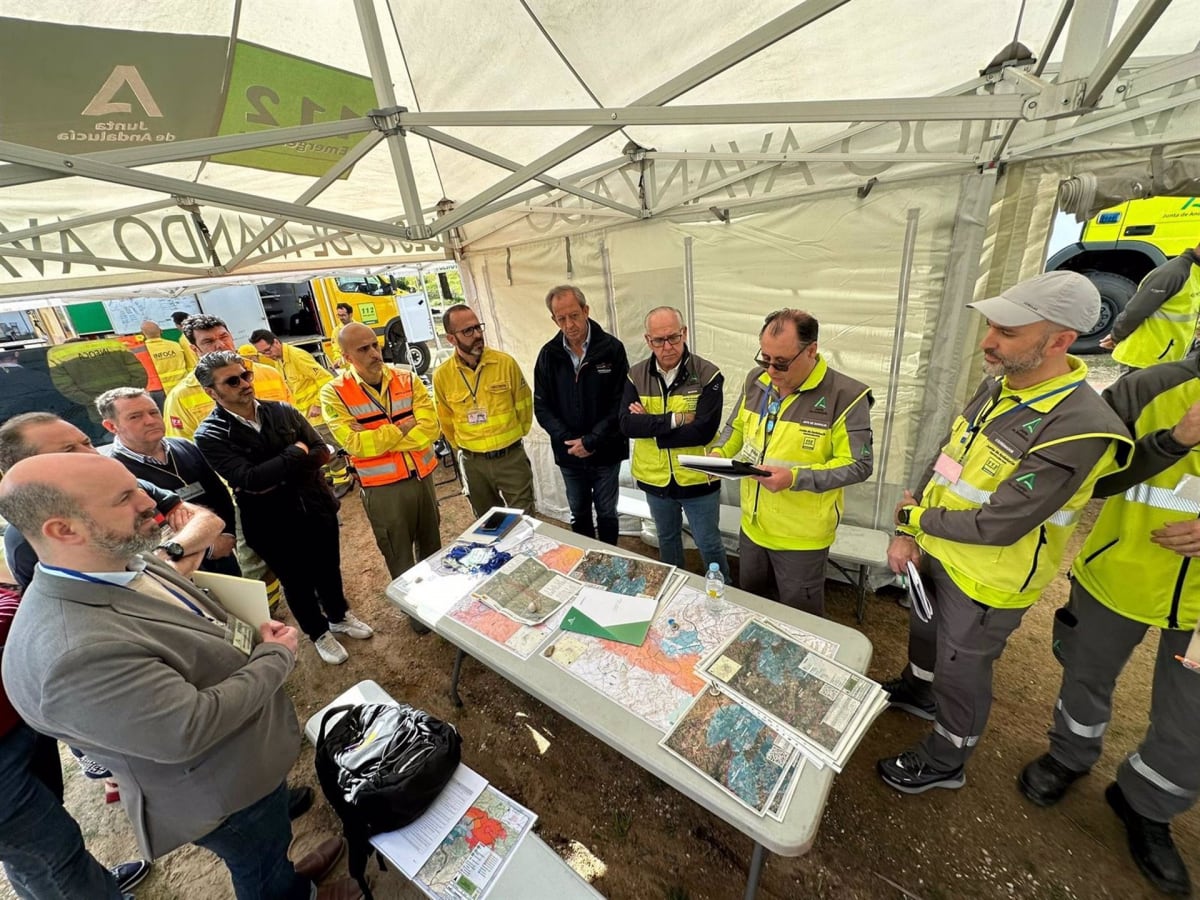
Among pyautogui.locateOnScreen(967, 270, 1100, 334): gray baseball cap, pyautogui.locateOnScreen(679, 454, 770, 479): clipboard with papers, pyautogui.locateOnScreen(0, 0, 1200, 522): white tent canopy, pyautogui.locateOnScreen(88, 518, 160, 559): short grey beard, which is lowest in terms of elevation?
pyautogui.locateOnScreen(679, 454, 770, 479): clipboard with papers

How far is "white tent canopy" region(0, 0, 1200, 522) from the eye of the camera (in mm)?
1383

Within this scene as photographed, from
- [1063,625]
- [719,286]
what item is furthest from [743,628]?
[719,286]

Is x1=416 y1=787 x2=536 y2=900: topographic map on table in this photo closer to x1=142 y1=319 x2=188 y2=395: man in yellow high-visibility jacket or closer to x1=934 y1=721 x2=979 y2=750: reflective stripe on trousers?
x1=934 y1=721 x2=979 y2=750: reflective stripe on trousers

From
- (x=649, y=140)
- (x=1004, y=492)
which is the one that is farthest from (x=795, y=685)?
(x=649, y=140)

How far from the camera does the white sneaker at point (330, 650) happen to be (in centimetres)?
274

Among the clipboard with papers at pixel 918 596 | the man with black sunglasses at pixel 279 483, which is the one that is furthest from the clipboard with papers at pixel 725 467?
the man with black sunglasses at pixel 279 483

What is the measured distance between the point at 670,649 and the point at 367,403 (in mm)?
2089

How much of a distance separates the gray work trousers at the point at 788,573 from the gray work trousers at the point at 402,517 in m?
1.97

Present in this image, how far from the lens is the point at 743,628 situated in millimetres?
1597

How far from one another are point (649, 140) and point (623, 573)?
2.31 metres

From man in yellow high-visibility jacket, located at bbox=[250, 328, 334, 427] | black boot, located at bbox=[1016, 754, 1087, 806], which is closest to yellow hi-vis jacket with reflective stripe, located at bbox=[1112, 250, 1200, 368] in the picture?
black boot, located at bbox=[1016, 754, 1087, 806]

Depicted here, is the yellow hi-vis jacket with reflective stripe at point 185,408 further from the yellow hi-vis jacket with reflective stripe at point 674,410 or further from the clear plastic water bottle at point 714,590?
the clear plastic water bottle at point 714,590

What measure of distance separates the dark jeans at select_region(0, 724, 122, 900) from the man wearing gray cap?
2.90m

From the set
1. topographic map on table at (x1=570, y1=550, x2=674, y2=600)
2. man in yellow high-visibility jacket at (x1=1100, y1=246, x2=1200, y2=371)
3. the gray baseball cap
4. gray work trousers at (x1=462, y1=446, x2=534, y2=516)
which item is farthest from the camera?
gray work trousers at (x1=462, y1=446, x2=534, y2=516)
